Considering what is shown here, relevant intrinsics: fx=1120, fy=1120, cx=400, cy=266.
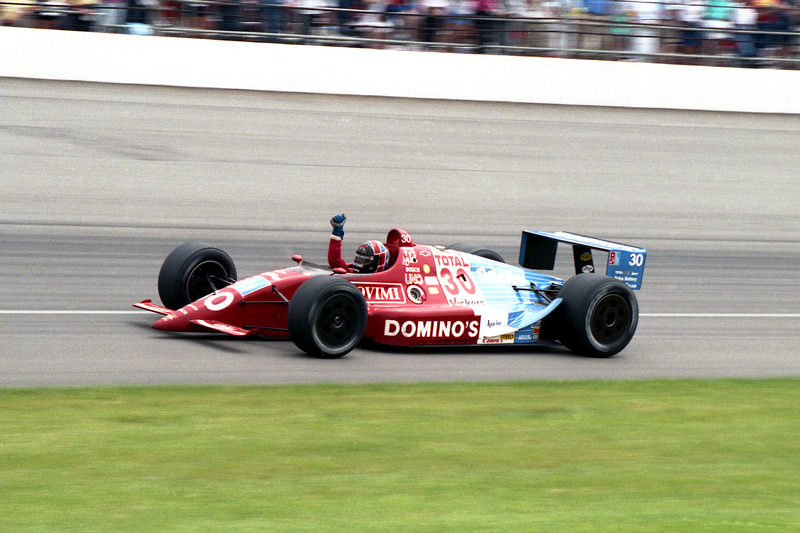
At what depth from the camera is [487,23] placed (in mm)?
18766

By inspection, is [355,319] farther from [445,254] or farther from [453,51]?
[453,51]

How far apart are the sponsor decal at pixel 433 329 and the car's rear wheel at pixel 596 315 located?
2.86 feet

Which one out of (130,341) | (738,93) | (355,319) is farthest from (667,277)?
(130,341)

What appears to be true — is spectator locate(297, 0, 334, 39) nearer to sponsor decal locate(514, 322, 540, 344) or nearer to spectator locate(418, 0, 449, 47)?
spectator locate(418, 0, 449, 47)

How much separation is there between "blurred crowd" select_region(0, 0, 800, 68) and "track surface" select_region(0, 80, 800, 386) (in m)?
1.02

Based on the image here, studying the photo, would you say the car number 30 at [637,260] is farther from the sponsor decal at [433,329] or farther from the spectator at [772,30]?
the spectator at [772,30]

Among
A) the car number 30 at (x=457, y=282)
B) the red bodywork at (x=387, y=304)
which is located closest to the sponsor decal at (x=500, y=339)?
the red bodywork at (x=387, y=304)

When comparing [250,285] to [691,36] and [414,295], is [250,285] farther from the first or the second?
[691,36]

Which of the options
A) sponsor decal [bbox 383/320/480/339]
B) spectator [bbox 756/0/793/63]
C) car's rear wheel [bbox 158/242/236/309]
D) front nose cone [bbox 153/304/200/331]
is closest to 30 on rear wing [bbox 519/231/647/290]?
sponsor decal [bbox 383/320/480/339]

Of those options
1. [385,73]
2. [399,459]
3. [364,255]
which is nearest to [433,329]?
[364,255]

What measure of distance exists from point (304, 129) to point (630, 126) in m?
5.75

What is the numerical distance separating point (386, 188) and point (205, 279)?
7.45 m

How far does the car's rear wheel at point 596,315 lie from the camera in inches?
398

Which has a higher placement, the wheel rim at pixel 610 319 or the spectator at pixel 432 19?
the spectator at pixel 432 19
